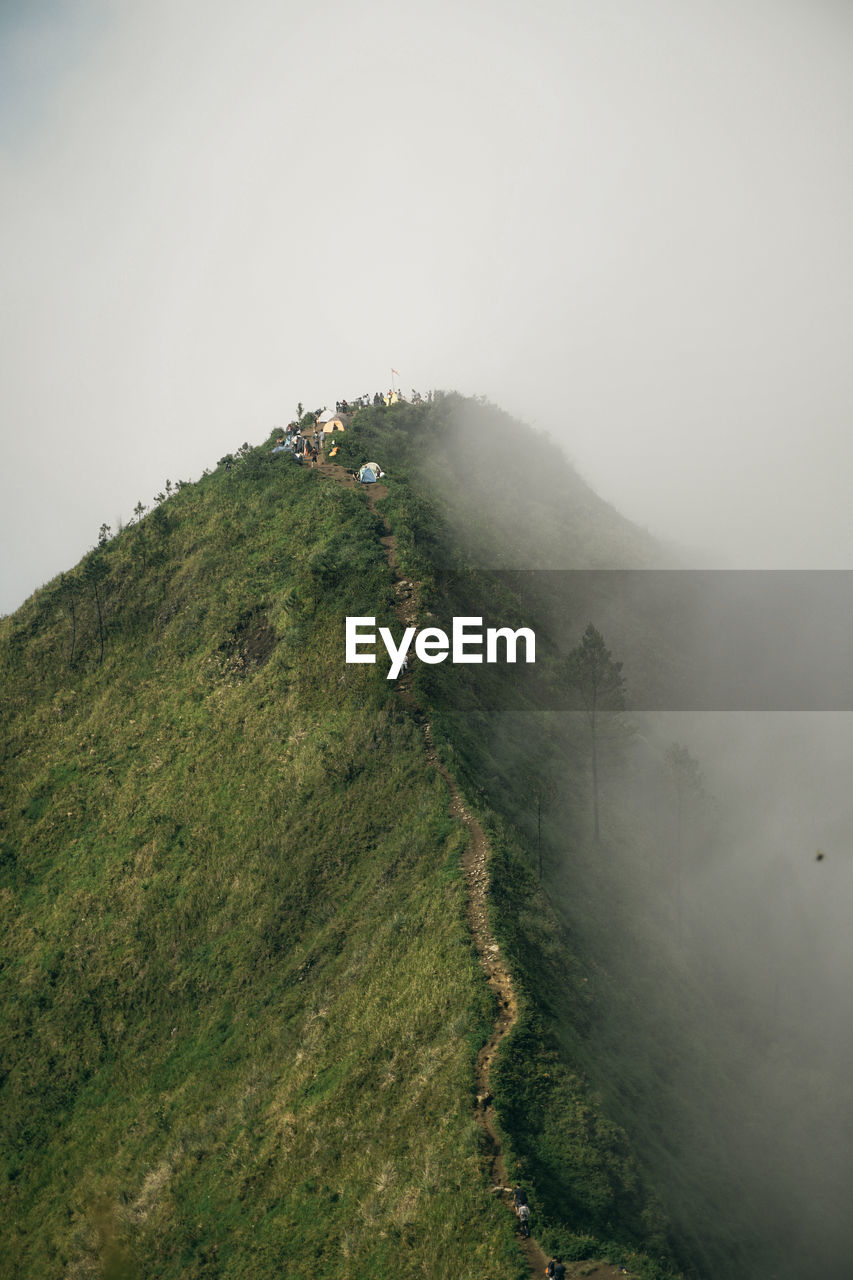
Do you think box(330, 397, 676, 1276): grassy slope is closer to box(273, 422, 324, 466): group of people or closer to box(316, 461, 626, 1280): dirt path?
box(316, 461, 626, 1280): dirt path

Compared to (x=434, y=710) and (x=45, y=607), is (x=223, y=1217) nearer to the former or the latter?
(x=434, y=710)

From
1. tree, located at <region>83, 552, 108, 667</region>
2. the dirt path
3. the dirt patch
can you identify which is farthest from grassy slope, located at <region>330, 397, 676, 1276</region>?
tree, located at <region>83, 552, 108, 667</region>

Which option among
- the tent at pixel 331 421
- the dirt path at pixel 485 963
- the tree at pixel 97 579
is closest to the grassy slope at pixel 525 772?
the dirt path at pixel 485 963

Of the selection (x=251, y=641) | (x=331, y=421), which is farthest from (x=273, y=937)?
(x=331, y=421)

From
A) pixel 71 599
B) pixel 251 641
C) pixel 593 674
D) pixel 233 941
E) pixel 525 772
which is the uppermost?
pixel 71 599

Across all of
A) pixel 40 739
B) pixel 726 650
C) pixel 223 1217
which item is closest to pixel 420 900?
pixel 223 1217

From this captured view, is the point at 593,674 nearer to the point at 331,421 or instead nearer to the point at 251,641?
the point at 251,641
